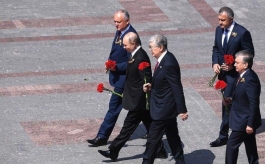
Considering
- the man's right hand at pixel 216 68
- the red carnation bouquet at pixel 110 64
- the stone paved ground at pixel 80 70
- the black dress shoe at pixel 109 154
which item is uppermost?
the red carnation bouquet at pixel 110 64

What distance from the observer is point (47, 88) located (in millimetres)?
13695

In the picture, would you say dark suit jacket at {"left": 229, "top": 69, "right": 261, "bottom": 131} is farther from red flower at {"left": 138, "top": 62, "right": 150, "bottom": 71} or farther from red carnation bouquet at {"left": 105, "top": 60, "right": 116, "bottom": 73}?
red carnation bouquet at {"left": 105, "top": 60, "right": 116, "bottom": 73}

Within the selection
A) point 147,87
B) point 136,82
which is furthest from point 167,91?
point 136,82

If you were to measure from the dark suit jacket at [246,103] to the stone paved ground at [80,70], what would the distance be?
39.4 inches

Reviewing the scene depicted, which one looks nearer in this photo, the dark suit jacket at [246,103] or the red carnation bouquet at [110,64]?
the dark suit jacket at [246,103]

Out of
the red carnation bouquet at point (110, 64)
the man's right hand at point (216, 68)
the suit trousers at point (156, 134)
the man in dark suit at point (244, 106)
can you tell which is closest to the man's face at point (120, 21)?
the red carnation bouquet at point (110, 64)

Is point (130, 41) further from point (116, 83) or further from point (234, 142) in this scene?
point (234, 142)

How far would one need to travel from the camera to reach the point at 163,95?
32.4 ft

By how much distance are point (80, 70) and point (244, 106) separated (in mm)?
5568

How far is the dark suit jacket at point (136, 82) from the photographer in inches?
405

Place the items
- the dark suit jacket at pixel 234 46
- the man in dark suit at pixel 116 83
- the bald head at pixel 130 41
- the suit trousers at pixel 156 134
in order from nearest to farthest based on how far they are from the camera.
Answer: the suit trousers at pixel 156 134
the bald head at pixel 130 41
the man in dark suit at pixel 116 83
the dark suit jacket at pixel 234 46

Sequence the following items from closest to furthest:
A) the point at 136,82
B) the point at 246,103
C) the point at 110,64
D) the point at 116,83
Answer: the point at 246,103, the point at 136,82, the point at 110,64, the point at 116,83

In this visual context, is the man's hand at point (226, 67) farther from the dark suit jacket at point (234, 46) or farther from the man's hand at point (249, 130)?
the man's hand at point (249, 130)

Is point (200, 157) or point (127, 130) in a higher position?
point (127, 130)
